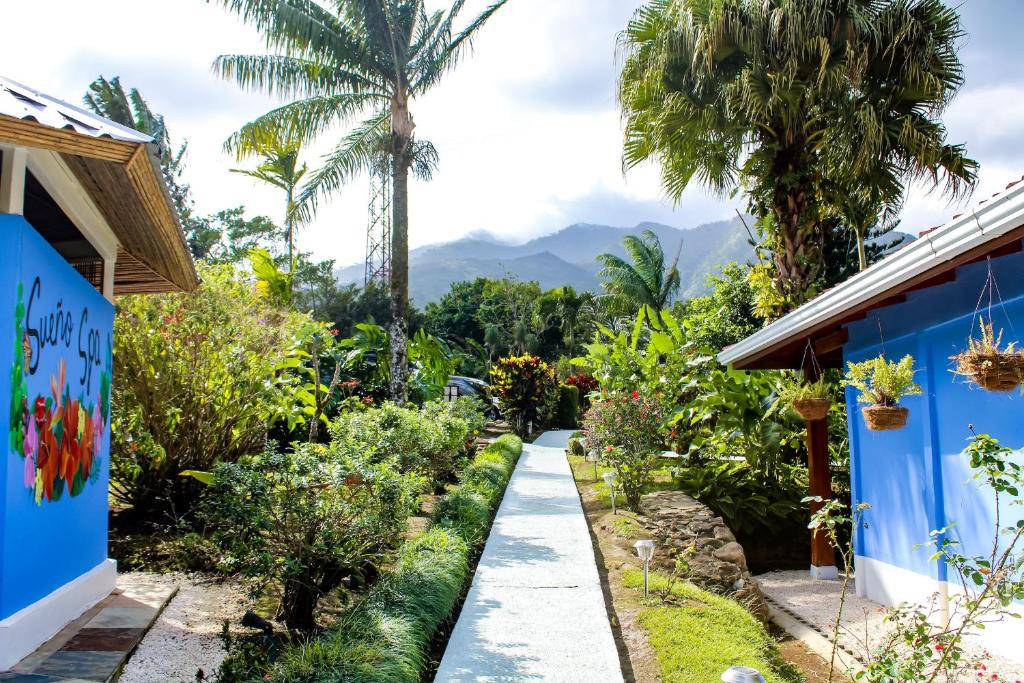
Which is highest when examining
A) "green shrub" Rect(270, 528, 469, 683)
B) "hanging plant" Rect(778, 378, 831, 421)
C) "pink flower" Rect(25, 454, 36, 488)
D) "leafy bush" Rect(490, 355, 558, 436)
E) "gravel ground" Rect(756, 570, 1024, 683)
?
"leafy bush" Rect(490, 355, 558, 436)

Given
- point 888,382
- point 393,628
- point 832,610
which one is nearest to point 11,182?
point 393,628

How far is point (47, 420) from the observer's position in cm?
502

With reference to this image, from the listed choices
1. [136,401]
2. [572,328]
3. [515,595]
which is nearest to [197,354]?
[136,401]

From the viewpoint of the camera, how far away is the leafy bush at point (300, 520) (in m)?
5.07

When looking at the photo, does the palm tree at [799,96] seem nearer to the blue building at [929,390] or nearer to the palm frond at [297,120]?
the blue building at [929,390]

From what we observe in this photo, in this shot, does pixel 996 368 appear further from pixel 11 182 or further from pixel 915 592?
pixel 11 182

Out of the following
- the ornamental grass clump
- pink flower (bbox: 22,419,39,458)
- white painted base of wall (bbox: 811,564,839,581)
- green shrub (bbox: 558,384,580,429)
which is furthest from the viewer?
green shrub (bbox: 558,384,580,429)

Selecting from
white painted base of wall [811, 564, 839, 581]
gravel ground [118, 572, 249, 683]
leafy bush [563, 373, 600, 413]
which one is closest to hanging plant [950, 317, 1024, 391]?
gravel ground [118, 572, 249, 683]

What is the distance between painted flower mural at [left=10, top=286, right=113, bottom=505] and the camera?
4.47 m

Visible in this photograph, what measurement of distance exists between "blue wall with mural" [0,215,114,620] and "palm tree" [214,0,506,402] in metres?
7.97

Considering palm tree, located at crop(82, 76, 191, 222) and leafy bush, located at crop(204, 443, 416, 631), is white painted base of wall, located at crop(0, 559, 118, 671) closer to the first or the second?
leafy bush, located at crop(204, 443, 416, 631)

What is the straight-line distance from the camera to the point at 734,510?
10469 mm

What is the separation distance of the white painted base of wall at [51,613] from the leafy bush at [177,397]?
2024 mm

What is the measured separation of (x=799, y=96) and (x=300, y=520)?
8079 mm
